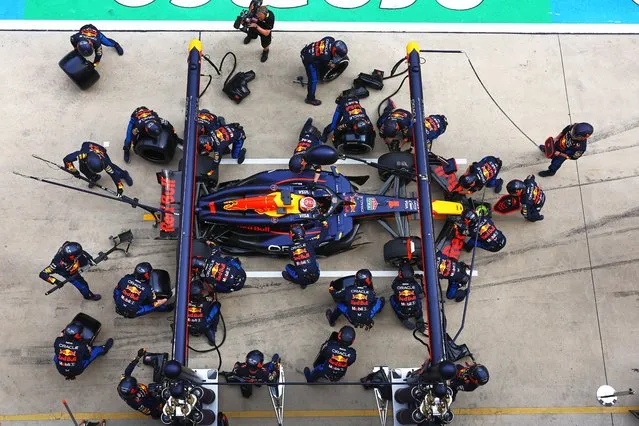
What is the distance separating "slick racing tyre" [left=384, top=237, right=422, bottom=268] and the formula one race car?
2cm

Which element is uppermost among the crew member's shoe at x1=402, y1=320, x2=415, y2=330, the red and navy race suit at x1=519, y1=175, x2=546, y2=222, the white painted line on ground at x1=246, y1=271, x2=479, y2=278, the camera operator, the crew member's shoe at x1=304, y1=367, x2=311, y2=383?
the camera operator

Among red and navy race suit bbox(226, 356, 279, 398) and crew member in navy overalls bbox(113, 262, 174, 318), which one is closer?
red and navy race suit bbox(226, 356, 279, 398)

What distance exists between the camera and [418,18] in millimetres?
11430

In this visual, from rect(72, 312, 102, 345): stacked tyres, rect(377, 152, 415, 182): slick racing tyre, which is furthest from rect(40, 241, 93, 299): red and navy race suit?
rect(377, 152, 415, 182): slick racing tyre

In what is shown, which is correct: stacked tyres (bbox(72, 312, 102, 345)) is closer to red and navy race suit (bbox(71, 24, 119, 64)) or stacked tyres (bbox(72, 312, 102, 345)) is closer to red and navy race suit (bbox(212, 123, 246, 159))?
red and navy race suit (bbox(212, 123, 246, 159))

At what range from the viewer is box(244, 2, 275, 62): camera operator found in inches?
387

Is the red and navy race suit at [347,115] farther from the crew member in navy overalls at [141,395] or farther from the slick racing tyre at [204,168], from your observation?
the crew member in navy overalls at [141,395]

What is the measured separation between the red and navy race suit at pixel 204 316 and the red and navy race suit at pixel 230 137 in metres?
2.50

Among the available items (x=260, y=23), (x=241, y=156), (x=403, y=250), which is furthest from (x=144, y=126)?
(x=403, y=250)

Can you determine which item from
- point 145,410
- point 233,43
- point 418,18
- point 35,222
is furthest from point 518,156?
point 35,222

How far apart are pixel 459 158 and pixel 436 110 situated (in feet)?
3.61

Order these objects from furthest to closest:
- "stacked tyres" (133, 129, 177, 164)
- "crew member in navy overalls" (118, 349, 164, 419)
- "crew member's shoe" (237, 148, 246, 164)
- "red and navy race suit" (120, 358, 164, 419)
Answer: "crew member's shoe" (237, 148, 246, 164) < "stacked tyres" (133, 129, 177, 164) < "red and navy race suit" (120, 358, 164, 419) < "crew member in navy overalls" (118, 349, 164, 419)

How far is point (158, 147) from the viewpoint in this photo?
930cm

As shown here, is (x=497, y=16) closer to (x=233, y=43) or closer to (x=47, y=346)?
(x=233, y=43)
